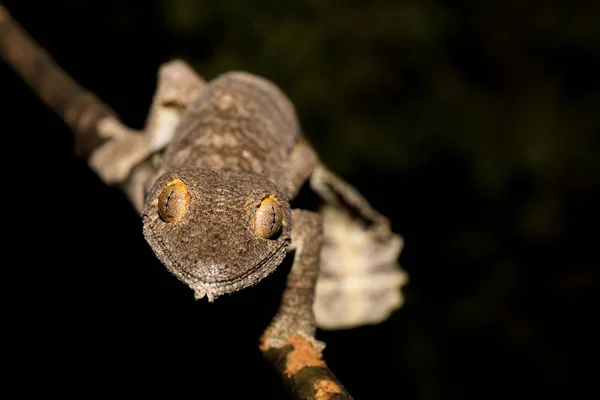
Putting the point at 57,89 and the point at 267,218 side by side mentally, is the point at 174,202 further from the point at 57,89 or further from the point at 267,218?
the point at 57,89

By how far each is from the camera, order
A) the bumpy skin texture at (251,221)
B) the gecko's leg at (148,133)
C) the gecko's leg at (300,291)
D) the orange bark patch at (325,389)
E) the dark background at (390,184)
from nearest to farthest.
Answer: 1. the orange bark patch at (325,389)
2. the bumpy skin texture at (251,221)
3. the gecko's leg at (300,291)
4. the gecko's leg at (148,133)
5. the dark background at (390,184)

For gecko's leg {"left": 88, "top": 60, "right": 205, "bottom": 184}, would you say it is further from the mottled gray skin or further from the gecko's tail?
the gecko's tail

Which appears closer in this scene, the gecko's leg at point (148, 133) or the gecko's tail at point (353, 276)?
the gecko's leg at point (148, 133)

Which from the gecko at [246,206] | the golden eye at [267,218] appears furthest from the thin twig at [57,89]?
the golden eye at [267,218]

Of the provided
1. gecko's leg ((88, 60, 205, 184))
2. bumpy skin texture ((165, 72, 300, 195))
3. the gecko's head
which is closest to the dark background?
gecko's leg ((88, 60, 205, 184))

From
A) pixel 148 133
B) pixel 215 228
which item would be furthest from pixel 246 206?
pixel 148 133

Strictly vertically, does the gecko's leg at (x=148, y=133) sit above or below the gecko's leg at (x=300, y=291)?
above

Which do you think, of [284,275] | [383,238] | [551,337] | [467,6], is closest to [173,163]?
[284,275]

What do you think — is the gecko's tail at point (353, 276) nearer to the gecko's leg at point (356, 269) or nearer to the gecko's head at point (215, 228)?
the gecko's leg at point (356, 269)
